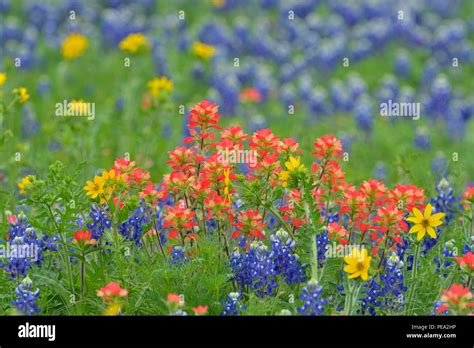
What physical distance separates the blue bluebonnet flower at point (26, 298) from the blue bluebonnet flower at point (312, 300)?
1.18 m

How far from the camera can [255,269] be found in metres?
4.23

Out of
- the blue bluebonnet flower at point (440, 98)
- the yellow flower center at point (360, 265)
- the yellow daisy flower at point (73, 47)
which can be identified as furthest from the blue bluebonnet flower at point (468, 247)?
the yellow daisy flower at point (73, 47)

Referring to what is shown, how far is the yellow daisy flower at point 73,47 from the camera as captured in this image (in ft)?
33.4

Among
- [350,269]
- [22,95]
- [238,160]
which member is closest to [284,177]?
[238,160]

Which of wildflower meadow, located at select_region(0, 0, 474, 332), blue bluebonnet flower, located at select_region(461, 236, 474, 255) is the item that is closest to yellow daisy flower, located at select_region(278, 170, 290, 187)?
wildflower meadow, located at select_region(0, 0, 474, 332)

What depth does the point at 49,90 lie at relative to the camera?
9.69m

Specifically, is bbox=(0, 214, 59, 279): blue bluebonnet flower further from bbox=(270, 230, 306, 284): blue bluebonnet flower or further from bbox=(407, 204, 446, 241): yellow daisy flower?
bbox=(407, 204, 446, 241): yellow daisy flower

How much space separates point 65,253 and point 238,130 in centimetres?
102

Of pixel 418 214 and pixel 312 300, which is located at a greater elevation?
pixel 418 214

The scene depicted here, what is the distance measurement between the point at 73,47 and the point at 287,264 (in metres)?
6.47

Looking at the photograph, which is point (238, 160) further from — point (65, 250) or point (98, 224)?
point (65, 250)

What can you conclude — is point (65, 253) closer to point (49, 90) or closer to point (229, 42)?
point (49, 90)

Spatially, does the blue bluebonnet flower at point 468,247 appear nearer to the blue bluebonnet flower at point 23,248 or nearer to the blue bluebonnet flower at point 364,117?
the blue bluebonnet flower at point 23,248
